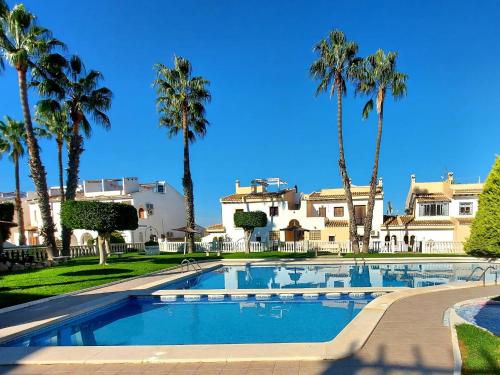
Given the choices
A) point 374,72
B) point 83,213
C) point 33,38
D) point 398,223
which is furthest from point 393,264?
point 33,38

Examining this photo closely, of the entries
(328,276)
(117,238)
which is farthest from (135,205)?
(328,276)

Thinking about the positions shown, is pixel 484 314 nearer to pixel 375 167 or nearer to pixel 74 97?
pixel 375 167

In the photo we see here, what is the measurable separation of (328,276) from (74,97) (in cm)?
1933

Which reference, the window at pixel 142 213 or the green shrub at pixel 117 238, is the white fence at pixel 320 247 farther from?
the window at pixel 142 213

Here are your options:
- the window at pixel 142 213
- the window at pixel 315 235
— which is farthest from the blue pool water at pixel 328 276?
the window at pixel 142 213

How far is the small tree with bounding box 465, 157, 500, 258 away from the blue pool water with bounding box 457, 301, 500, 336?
5.99ft

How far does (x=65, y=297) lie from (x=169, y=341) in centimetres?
546

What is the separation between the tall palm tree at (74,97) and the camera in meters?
20.5

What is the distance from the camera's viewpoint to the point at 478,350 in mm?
5363

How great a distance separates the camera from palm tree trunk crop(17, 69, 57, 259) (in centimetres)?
1836

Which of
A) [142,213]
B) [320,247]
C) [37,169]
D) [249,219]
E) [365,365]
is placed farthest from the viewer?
[142,213]

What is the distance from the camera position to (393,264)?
827 inches

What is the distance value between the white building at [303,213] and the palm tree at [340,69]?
6946 mm

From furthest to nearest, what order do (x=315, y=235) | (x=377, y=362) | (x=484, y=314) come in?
(x=315, y=235) < (x=484, y=314) < (x=377, y=362)
